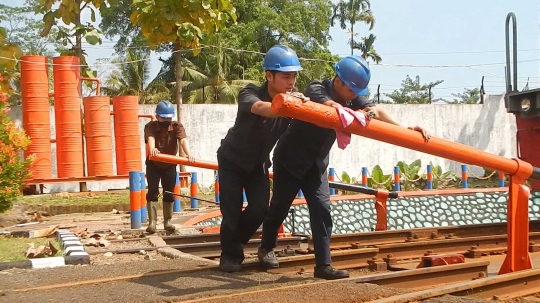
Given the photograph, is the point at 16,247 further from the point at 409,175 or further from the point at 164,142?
the point at 409,175

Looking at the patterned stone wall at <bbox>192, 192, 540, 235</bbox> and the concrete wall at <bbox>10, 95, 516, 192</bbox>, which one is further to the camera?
the concrete wall at <bbox>10, 95, 516, 192</bbox>

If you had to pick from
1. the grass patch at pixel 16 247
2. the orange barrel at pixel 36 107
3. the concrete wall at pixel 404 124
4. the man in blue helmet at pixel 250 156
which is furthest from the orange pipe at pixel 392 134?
the concrete wall at pixel 404 124

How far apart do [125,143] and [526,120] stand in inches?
443

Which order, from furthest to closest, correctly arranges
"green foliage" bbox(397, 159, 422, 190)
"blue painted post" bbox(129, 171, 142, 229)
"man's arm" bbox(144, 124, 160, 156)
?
"green foliage" bbox(397, 159, 422, 190) < "blue painted post" bbox(129, 171, 142, 229) < "man's arm" bbox(144, 124, 160, 156)

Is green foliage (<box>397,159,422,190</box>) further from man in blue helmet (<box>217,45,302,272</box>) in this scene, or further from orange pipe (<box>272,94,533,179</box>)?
man in blue helmet (<box>217,45,302,272</box>)

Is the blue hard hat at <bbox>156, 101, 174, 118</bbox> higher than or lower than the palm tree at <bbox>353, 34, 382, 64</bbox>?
lower

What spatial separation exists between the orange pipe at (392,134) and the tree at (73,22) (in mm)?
3089

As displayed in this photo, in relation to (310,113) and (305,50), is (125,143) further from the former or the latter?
(305,50)

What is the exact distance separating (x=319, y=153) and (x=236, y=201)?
2.62ft

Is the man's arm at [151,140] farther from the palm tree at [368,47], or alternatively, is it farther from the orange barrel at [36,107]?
the palm tree at [368,47]

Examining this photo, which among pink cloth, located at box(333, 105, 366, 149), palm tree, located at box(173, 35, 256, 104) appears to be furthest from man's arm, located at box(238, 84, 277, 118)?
palm tree, located at box(173, 35, 256, 104)

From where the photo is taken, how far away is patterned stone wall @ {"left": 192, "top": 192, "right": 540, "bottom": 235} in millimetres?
14320

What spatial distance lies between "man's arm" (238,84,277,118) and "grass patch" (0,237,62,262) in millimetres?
3128

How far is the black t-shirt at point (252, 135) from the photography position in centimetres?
548
